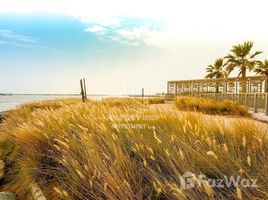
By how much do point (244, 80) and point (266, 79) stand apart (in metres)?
3.63

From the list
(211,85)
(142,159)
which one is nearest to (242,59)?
(211,85)

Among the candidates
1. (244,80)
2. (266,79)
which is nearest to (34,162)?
(266,79)

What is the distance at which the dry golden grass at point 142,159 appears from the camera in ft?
7.61

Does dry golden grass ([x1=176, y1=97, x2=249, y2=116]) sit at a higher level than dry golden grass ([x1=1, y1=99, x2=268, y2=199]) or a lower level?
lower

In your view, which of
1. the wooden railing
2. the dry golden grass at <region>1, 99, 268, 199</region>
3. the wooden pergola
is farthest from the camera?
the wooden pergola

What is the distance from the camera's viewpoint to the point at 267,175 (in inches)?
83.7

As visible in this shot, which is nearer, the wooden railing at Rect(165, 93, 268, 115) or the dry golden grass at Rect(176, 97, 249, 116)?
the wooden railing at Rect(165, 93, 268, 115)

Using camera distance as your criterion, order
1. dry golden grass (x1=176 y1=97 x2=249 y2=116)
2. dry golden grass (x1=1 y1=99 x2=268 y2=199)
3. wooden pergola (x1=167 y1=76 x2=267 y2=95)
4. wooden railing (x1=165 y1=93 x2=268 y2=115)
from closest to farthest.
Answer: dry golden grass (x1=1 y1=99 x2=268 y2=199)
wooden railing (x1=165 y1=93 x2=268 y2=115)
dry golden grass (x1=176 y1=97 x2=249 y2=116)
wooden pergola (x1=167 y1=76 x2=267 y2=95)

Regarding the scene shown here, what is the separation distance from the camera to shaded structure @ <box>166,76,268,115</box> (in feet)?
42.3

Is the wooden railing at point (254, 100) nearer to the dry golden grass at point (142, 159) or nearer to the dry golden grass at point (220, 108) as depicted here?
the dry golden grass at point (220, 108)

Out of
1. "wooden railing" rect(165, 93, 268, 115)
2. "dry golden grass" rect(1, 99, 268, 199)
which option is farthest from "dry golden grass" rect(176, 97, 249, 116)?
"dry golden grass" rect(1, 99, 268, 199)

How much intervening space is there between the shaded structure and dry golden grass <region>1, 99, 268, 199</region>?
906 cm

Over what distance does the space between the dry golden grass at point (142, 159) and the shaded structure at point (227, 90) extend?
906cm

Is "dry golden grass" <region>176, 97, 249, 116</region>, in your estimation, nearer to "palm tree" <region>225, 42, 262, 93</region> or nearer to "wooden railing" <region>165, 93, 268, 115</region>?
"wooden railing" <region>165, 93, 268, 115</region>
